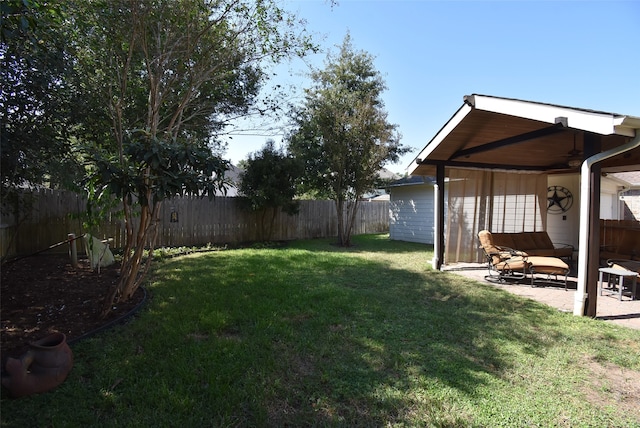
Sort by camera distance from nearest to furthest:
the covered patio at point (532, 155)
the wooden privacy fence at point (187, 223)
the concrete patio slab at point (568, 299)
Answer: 1. the covered patio at point (532, 155)
2. the concrete patio slab at point (568, 299)
3. the wooden privacy fence at point (187, 223)

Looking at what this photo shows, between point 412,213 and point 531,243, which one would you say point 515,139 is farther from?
point 412,213

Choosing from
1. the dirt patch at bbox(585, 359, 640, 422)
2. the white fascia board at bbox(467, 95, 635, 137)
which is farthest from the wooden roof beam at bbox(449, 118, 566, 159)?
the dirt patch at bbox(585, 359, 640, 422)

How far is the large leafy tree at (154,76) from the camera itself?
10.8ft

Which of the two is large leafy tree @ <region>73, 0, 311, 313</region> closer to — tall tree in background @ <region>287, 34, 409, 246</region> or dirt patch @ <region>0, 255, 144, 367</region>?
dirt patch @ <region>0, 255, 144, 367</region>

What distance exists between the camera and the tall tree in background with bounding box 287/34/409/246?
37.8 feet

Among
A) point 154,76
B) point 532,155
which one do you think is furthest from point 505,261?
point 154,76

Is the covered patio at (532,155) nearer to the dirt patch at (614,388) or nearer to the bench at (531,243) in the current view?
the bench at (531,243)

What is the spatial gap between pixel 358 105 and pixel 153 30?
7635 mm

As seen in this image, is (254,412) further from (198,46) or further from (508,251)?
(508,251)

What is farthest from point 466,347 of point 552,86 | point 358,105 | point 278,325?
point 358,105

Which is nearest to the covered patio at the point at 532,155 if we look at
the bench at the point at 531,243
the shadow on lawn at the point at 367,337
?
the bench at the point at 531,243

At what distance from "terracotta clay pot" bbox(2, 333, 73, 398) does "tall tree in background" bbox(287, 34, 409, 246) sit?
934 centimetres

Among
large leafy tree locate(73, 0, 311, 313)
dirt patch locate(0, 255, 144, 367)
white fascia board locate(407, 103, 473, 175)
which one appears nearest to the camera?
large leafy tree locate(73, 0, 311, 313)

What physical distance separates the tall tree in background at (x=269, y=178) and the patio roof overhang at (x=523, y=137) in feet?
14.9
